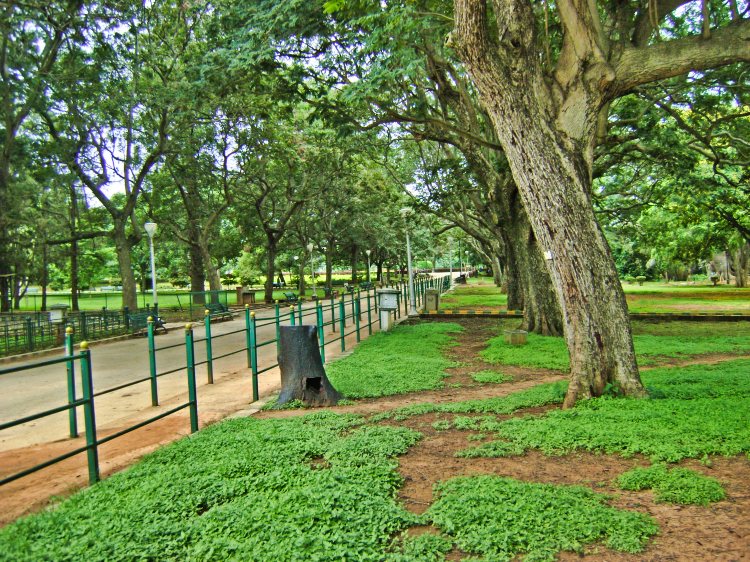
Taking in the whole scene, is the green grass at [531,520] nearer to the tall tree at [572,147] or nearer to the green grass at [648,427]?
the green grass at [648,427]

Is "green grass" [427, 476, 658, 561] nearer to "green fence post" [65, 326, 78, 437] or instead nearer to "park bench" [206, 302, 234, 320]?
"green fence post" [65, 326, 78, 437]

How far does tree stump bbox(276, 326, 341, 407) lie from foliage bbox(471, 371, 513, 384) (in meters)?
2.38

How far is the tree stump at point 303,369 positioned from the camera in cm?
670

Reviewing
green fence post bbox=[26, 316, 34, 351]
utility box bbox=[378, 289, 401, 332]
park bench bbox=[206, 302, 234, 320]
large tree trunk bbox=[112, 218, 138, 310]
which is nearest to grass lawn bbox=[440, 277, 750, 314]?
utility box bbox=[378, 289, 401, 332]

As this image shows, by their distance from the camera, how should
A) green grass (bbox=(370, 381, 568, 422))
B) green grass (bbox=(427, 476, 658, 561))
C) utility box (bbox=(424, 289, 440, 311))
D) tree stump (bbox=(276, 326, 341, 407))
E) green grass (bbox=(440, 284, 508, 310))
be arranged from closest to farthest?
green grass (bbox=(427, 476, 658, 561)) → green grass (bbox=(370, 381, 568, 422)) → tree stump (bbox=(276, 326, 341, 407)) → utility box (bbox=(424, 289, 440, 311)) → green grass (bbox=(440, 284, 508, 310))

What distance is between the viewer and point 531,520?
10.3ft

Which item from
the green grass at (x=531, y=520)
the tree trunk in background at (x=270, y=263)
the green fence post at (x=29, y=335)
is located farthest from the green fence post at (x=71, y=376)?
the tree trunk in background at (x=270, y=263)

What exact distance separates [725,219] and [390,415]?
2575 cm

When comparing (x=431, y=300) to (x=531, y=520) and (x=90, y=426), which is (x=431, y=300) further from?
(x=531, y=520)

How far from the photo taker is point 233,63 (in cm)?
857

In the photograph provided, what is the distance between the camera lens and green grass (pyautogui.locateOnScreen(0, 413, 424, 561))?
2.94 metres

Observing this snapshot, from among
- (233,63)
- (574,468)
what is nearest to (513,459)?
(574,468)

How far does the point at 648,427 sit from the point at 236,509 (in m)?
3.56

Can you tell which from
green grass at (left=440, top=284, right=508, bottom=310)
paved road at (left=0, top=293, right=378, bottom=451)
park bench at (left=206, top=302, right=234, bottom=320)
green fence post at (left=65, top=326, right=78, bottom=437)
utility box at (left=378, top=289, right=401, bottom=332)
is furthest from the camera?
green grass at (left=440, top=284, right=508, bottom=310)
